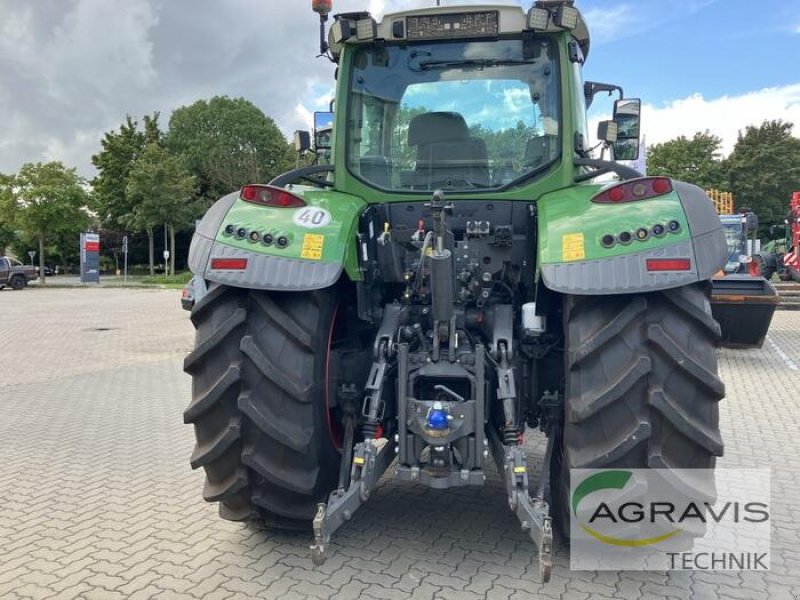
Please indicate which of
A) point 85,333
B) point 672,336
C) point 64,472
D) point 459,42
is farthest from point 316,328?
point 85,333

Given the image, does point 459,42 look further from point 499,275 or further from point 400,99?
point 499,275

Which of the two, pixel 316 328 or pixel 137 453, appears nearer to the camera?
pixel 316 328

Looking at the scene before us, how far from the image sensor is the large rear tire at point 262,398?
10.7 ft

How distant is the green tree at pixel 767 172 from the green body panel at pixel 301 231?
45.9 m

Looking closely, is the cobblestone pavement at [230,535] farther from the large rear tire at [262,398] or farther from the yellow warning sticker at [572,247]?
the yellow warning sticker at [572,247]

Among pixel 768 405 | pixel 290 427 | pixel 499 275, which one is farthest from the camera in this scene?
pixel 768 405

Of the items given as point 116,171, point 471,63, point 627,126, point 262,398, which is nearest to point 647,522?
point 262,398

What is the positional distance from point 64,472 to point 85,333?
10.7 meters

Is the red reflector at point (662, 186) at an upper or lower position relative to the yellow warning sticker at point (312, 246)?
upper

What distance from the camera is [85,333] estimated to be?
1498cm

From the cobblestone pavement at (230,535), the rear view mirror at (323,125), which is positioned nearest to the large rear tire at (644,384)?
the cobblestone pavement at (230,535)

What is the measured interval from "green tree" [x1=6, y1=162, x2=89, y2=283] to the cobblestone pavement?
3206cm

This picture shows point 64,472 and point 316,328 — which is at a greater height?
point 316,328


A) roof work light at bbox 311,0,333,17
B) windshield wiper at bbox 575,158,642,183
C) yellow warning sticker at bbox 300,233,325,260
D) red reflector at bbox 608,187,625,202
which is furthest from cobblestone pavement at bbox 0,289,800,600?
roof work light at bbox 311,0,333,17
